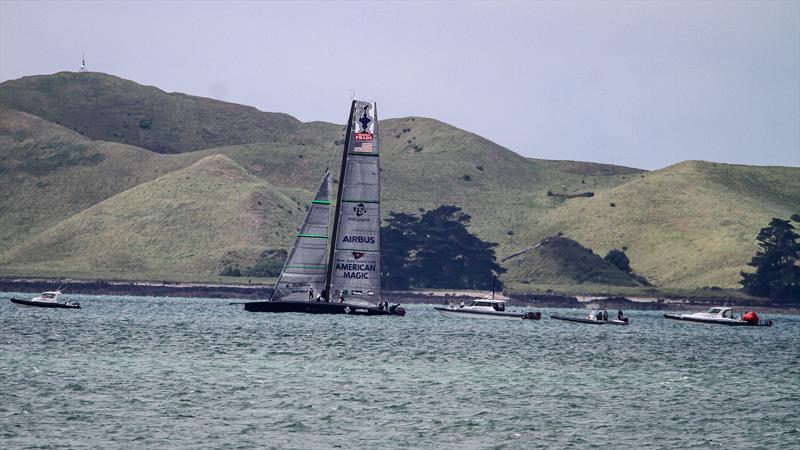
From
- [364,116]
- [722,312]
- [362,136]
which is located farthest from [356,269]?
[722,312]

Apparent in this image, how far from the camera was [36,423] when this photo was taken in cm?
4762

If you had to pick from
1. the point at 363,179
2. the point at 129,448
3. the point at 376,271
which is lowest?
the point at 129,448

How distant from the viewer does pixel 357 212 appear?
119 m

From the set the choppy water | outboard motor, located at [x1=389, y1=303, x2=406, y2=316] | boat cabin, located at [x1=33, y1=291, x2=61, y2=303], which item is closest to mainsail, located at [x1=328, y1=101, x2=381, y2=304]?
outboard motor, located at [x1=389, y1=303, x2=406, y2=316]

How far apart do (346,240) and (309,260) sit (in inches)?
147

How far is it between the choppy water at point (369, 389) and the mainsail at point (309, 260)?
254 inches

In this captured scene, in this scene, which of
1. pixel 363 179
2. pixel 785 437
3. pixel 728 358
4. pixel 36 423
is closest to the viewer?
pixel 36 423

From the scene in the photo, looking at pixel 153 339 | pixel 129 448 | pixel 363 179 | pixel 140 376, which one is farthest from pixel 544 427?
pixel 363 179

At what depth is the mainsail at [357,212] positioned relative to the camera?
118500 mm

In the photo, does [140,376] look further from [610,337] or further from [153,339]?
[610,337]

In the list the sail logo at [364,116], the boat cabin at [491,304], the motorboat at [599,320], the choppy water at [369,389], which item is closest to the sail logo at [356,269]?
the choppy water at [369,389]

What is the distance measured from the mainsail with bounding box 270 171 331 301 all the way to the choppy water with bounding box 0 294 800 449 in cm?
645

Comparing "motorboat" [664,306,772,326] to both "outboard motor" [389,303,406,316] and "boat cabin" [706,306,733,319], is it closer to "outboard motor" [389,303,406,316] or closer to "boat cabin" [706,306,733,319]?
"boat cabin" [706,306,733,319]

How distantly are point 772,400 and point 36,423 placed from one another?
35.8 meters
